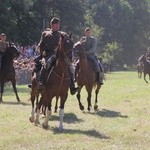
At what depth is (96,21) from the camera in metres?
93.6

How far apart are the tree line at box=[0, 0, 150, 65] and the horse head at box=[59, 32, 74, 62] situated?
1374 inches

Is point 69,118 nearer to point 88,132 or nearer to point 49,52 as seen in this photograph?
point 88,132

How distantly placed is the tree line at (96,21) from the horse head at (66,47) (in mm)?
34909

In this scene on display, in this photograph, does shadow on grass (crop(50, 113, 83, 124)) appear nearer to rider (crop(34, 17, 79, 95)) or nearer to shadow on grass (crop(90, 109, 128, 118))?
shadow on grass (crop(90, 109, 128, 118))

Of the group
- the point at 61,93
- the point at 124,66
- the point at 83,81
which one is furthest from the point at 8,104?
the point at 124,66

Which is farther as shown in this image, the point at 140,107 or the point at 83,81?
the point at 140,107

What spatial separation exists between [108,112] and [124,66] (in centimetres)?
8239

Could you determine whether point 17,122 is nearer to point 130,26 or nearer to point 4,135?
point 4,135

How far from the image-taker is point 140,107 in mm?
19375

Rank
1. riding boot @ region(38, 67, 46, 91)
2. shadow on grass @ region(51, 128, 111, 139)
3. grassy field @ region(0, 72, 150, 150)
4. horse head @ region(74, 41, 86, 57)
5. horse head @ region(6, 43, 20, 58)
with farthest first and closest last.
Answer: horse head @ region(6, 43, 20, 58) < horse head @ region(74, 41, 86, 57) < riding boot @ region(38, 67, 46, 91) < shadow on grass @ region(51, 128, 111, 139) < grassy field @ region(0, 72, 150, 150)

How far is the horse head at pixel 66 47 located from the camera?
42.1 ft

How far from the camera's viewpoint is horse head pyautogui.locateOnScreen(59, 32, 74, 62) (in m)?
12.8

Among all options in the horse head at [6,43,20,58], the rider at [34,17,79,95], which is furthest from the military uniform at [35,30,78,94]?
the horse head at [6,43,20,58]

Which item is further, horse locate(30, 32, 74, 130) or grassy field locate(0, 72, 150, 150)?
horse locate(30, 32, 74, 130)
